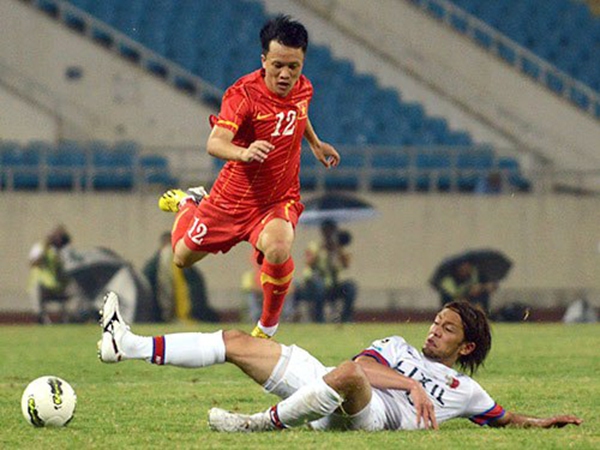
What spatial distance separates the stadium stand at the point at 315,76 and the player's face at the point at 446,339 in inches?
610

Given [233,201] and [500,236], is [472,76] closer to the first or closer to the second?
[500,236]

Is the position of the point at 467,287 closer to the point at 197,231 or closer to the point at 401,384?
the point at 197,231

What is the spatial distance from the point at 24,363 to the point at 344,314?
356 inches

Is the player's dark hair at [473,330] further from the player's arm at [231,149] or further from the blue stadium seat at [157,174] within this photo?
the blue stadium seat at [157,174]

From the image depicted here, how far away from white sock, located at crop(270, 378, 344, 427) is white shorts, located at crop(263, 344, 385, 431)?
0.36 feet

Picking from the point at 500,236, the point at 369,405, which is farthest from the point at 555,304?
the point at 369,405

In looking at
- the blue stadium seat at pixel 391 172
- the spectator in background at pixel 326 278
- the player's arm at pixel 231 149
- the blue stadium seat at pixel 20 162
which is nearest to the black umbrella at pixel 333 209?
the spectator in background at pixel 326 278

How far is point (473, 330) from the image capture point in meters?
7.87

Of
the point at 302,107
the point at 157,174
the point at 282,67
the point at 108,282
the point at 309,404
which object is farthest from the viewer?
the point at 157,174

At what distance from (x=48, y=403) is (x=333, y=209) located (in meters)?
14.5

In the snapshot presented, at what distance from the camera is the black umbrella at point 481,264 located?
76.2 ft

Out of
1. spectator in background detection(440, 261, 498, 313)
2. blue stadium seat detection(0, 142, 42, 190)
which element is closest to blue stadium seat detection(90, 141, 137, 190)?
blue stadium seat detection(0, 142, 42, 190)

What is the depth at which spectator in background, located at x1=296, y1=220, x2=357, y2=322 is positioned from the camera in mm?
22156

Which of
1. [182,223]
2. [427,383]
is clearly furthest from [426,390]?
[182,223]
